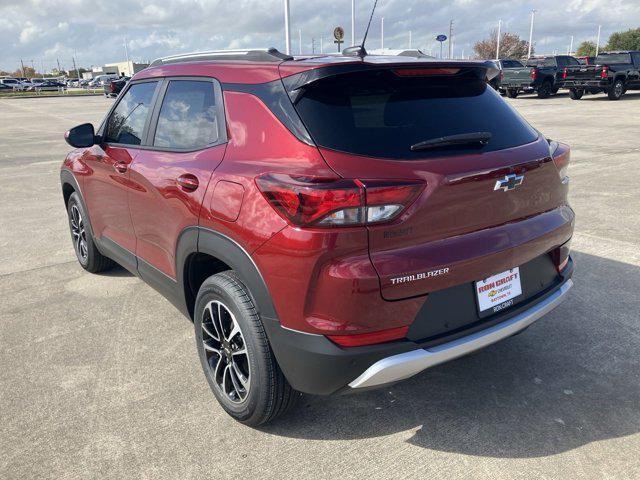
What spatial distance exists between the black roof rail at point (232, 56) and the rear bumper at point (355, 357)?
1269 millimetres

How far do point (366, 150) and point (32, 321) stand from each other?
3038mm

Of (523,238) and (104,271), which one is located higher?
(523,238)

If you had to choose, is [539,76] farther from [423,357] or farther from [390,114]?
[423,357]

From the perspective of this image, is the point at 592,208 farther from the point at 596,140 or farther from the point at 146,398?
the point at 596,140

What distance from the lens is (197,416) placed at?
2.81 metres

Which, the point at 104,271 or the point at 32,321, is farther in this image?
the point at 104,271

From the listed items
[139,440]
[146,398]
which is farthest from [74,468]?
[146,398]

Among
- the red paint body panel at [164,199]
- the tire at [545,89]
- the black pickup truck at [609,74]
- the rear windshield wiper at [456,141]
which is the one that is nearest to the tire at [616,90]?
the black pickup truck at [609,74]

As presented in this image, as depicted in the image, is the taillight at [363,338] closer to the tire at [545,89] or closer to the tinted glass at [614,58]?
the tinted glass at [614,58]

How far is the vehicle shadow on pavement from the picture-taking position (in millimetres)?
2582

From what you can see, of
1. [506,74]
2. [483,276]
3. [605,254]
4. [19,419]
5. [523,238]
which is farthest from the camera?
→ [506,74]

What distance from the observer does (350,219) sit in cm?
209

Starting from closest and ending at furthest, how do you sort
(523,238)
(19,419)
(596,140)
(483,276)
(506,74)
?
(483,276)
(523,238)
(19,419)
(596,140)
(506,74)

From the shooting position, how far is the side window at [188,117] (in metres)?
2.79
